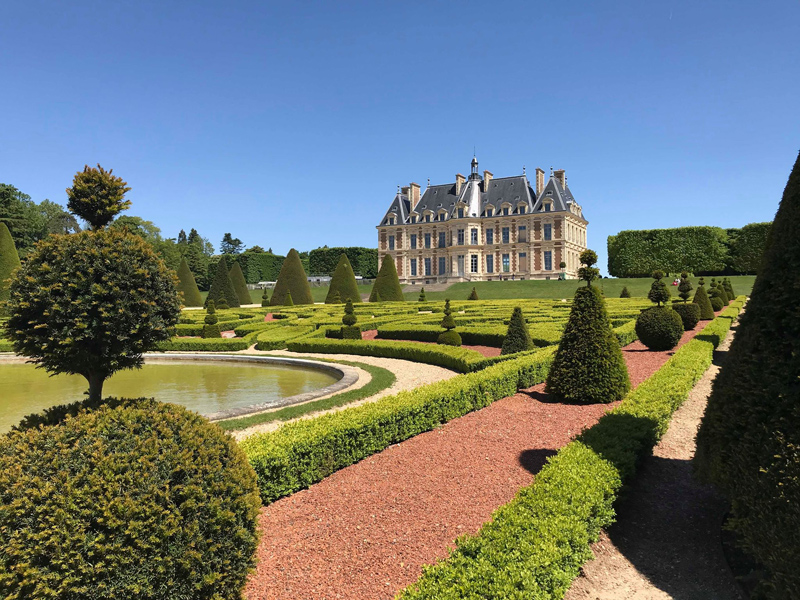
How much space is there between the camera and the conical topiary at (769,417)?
2602mm

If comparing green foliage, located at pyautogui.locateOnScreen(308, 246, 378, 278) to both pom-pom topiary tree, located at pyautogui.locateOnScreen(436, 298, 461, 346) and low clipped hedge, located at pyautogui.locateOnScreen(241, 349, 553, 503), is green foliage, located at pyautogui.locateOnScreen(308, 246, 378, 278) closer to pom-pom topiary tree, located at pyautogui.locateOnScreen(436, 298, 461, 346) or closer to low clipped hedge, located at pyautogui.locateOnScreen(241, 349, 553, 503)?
pom-pom topiary tree, located at pyautogui.locateOnScreen(436, 298, 461, 346)

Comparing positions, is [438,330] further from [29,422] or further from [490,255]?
[490,255]

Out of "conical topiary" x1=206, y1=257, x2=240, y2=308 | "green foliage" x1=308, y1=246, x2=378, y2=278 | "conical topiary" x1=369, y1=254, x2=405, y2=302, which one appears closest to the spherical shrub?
"conical topiary" x1=369, y1=254, x2=405, y2=302

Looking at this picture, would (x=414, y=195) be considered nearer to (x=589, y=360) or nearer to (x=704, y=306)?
(x=704, y=306)

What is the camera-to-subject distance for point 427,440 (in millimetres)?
5992

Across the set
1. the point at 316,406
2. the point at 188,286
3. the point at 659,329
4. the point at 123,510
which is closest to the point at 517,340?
the point at 659,329

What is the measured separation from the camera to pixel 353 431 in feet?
17.6

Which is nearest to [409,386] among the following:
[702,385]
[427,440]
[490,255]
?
[427,440]

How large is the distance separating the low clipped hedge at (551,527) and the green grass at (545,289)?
108 feet

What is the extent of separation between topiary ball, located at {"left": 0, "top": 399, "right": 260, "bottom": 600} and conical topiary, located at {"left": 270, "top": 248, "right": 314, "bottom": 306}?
29974 mm

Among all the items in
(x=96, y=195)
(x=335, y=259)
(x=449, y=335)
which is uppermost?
(x=335, y=259)

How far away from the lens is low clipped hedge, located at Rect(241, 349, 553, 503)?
455 centimetres

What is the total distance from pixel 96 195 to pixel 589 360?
21.1 feet

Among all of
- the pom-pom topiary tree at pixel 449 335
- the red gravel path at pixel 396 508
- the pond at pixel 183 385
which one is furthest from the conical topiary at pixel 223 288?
the red gravel path at pixel 396 508
